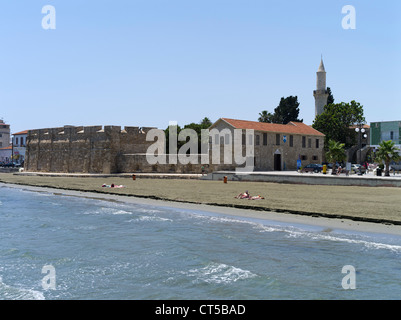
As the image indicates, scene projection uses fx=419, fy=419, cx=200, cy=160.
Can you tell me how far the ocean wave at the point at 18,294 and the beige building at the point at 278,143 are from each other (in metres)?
30.5

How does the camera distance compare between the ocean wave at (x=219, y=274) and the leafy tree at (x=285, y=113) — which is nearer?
the ocean wave at (x=219, y=274)

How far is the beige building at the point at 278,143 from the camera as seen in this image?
137 ft

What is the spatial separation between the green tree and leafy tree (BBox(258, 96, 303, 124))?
15.3m

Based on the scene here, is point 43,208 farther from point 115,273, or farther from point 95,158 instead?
point 95,158

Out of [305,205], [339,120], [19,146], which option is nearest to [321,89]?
[339,120]

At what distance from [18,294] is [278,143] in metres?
38.7

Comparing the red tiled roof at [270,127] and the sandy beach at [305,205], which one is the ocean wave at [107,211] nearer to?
the sandy beach at [305,205]

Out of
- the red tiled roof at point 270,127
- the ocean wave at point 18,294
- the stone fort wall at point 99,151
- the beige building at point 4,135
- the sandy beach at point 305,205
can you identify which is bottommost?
the ocean wave at point 18,294

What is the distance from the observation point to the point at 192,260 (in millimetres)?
10602

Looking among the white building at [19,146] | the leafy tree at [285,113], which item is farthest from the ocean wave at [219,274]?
the white building at [19,146]

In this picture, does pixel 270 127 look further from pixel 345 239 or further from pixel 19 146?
pixel 19 146
